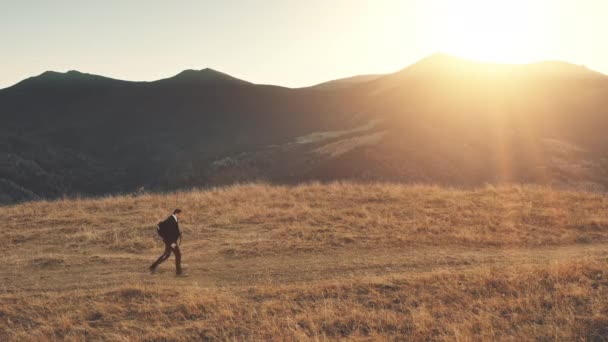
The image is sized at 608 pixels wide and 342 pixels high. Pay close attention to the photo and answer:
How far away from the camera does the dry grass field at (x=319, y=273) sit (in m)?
9.02

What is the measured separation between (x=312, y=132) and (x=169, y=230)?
231ft

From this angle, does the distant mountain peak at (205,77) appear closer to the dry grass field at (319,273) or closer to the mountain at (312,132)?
the mountain at (312,132)

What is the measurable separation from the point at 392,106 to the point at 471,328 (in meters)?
72.3

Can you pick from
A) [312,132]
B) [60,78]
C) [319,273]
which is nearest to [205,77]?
[60,78]

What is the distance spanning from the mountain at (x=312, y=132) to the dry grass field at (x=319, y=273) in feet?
84.7

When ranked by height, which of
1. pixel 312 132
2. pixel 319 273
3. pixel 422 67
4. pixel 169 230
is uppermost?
pixel 422 67

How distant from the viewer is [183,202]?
77.7ft

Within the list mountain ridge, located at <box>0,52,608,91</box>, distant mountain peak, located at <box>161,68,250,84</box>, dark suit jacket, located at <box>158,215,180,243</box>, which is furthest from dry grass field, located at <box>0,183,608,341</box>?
distant mountain peak, located at <box>161,68,250,84</box>

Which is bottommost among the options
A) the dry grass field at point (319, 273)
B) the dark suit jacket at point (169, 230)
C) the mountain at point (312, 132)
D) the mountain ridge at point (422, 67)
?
the dry grass field at point (319, 273)

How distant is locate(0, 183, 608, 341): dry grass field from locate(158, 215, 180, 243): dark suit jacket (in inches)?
38.4

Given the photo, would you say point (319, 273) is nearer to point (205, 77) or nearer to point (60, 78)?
point (205, 77)

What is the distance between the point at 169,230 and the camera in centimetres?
1250

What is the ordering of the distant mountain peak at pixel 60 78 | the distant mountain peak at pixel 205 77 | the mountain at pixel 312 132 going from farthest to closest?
the distant mountain peak at pixel 60 78 → the distant mountain peak at pixel 205 77 → the mountain at pixel 312 132

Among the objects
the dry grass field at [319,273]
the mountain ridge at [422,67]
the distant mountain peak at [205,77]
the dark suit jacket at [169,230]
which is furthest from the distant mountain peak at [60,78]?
the dark suit jacket at [169,230]
